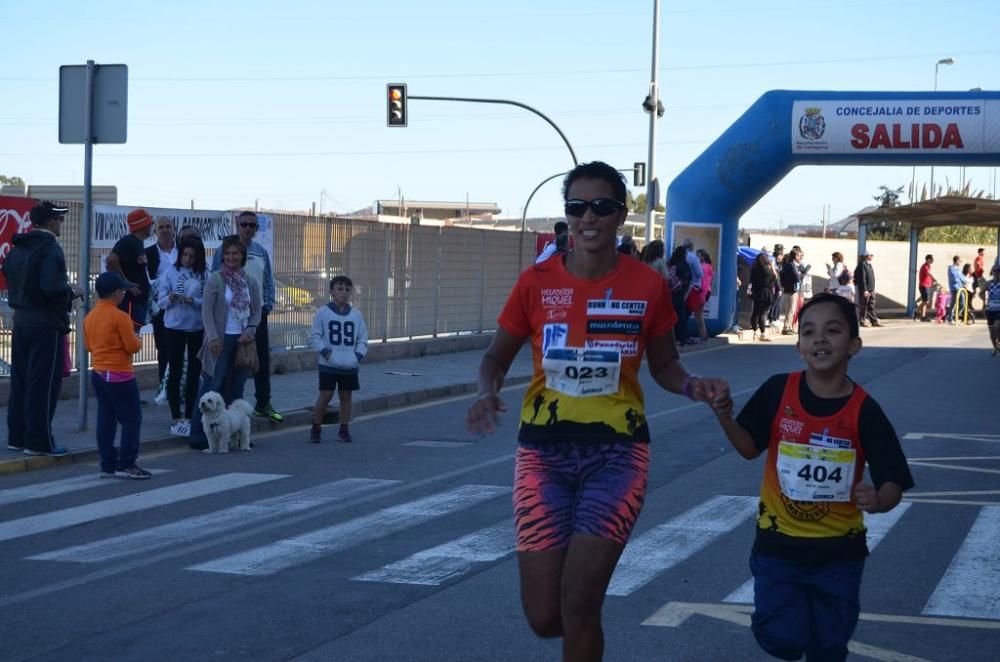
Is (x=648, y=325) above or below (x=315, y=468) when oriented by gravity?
above

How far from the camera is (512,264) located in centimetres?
2708

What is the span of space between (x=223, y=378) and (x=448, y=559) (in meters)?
5.23

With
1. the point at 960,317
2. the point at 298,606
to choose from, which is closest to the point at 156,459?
the point at 298,606

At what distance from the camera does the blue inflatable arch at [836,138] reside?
2433 cm

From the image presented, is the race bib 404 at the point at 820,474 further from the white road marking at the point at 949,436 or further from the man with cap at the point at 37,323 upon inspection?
the white road marking at the point at 949,436

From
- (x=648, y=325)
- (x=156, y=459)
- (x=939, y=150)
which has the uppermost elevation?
(x=939, y=150)

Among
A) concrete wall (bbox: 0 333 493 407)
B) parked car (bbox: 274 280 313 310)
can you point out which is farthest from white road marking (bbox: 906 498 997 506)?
parked car (bbox: 274 280 313 310)

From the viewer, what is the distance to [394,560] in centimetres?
761

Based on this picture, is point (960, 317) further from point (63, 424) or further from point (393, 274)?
point (63, 424)

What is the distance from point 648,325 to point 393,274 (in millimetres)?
17583

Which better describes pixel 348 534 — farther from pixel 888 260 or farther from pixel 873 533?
pixel 888 260

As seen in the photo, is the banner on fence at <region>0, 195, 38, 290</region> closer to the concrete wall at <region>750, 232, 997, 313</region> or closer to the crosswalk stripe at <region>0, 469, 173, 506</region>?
the crosswalk stripe at <region>0, 469, 173, 506</region>

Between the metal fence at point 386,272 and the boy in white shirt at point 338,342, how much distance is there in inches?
152

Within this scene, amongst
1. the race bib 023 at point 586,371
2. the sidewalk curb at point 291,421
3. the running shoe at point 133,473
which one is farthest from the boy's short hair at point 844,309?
the running shoe at point 133,473
